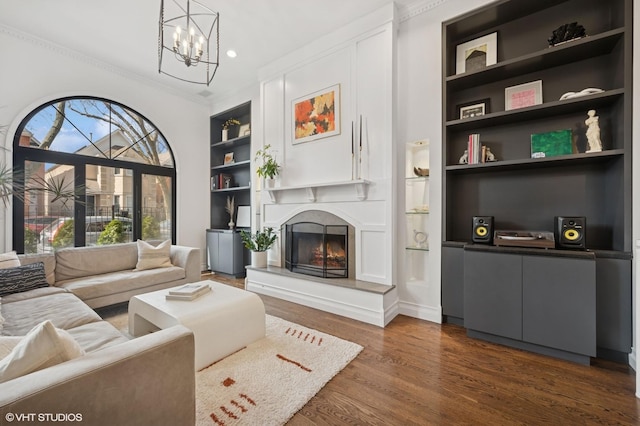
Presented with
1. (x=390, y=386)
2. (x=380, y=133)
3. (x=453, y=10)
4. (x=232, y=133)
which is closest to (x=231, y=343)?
(x=390, y=386)

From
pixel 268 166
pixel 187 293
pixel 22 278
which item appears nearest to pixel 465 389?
pixel 187 293

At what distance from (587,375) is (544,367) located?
24 centimetres

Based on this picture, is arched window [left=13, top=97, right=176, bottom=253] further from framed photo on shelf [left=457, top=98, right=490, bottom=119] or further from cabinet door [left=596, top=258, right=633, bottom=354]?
cabinet door [left=596, top=258, right=633, bottom=354]

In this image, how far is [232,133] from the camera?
5.34 m

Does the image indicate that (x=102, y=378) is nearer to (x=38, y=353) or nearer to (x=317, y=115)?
(x=38, y=353)

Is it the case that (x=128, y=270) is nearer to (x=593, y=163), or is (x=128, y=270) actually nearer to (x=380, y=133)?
(x=380, y=133)

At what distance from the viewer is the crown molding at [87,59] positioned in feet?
10.9

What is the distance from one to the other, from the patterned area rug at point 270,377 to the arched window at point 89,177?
2.24 m

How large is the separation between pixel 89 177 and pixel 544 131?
222 inches

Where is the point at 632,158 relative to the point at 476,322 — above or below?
above

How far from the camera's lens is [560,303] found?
211cm

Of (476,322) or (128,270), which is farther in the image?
(128,270)

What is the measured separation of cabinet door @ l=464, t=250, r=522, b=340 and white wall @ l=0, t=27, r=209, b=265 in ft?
15.2

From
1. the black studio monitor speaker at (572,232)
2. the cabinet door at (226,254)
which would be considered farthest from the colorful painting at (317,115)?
the black studio monitor speaker at (572,232)
